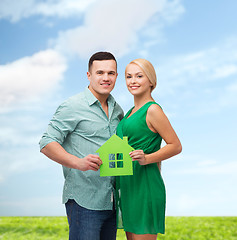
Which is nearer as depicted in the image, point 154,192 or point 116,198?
point 154,192

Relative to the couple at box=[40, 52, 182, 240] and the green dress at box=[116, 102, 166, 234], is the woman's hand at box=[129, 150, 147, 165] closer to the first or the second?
the couple at box=[40, 52, 182, 240]

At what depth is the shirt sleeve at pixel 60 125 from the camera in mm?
2617

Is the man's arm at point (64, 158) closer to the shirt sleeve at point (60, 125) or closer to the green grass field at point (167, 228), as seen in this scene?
the shirt sleeve at point (60, 125)

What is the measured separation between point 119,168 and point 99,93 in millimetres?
718

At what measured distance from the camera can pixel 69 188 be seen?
8.86ft

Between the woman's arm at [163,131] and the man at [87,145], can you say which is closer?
the woman's arm at [163,131]

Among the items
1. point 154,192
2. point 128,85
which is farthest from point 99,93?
point 154,192

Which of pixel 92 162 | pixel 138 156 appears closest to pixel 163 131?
pixel 138 156

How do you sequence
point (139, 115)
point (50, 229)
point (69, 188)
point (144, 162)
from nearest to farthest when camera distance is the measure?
point (144, 162) → point (139, 115) → point (69, 188) → point (50, 229)

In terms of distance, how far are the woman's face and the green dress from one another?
133 mm

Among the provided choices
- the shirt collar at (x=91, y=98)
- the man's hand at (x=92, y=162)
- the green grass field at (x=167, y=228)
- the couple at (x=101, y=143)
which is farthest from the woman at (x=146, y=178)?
the green grass field at (x=167, y=228)

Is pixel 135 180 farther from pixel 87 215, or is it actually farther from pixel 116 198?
pixel 87 215

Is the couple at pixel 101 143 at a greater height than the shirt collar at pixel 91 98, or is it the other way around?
the shirt collar at pixel 91 98

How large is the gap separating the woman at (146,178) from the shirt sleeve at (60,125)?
0.42 meters
